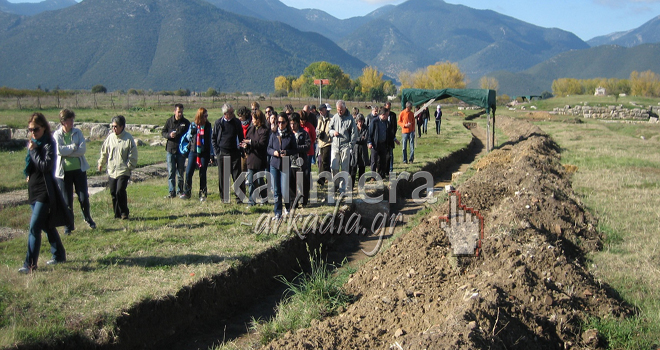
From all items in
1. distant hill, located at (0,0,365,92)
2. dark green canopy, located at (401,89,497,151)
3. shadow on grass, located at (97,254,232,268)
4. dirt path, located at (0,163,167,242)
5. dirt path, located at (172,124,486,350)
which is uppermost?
distant hill, located at (0,0,365,92)

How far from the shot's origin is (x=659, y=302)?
510cm

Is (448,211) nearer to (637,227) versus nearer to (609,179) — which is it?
(637,227)

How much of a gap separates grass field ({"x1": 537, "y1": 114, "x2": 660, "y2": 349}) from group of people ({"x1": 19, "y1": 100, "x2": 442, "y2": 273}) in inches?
186

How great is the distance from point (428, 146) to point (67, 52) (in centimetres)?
18012

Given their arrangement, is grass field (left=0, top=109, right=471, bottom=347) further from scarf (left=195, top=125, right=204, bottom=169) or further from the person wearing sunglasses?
scarf (left=195, top=125, right=204, bottom=169)

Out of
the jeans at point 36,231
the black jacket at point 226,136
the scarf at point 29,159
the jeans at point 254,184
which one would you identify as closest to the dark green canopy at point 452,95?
the jeans at point 254,184

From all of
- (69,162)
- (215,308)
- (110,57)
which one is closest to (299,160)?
(215,308)

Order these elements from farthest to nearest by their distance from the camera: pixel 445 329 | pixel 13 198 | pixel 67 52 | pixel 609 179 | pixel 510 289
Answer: pixel 67 52
pixel 609 179
pixel 13 198
pixel 510 289
pixel 445 329

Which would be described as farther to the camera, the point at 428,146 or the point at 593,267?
the point at 428,146

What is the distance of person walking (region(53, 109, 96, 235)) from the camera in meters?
7.51

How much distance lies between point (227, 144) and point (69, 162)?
8.76ft

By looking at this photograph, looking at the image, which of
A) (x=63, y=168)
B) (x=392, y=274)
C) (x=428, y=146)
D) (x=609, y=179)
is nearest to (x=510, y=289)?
(x=392, y=274)

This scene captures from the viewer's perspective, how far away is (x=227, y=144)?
31.1 feet

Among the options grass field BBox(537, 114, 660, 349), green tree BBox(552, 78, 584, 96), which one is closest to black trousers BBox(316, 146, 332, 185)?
grass field BBox(537, 114, 660, 349)
